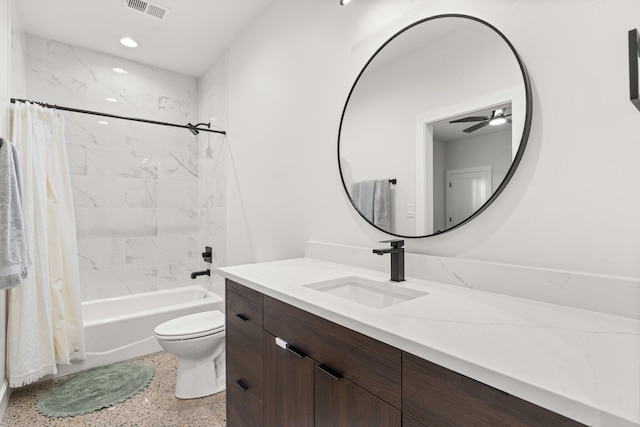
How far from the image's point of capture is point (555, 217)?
38.8 inches

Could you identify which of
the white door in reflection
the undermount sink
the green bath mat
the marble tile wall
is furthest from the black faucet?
the marble tile wall

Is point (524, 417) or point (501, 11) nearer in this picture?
point (524, 417)

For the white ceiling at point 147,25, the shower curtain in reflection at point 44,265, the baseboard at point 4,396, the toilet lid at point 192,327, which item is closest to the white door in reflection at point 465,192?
→ the toilet lid at point 192,327

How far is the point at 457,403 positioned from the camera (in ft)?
2.09

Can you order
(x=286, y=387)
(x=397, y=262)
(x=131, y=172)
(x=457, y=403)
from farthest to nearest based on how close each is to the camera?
(x=131, y=172) → (x=397, y=262) → (x=286, y=387) → (x=457, y=403)

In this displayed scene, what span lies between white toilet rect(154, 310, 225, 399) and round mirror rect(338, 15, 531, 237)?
127 cm

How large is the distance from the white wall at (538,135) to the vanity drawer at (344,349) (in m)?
0.60

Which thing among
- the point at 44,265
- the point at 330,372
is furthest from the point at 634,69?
the point at 44,265

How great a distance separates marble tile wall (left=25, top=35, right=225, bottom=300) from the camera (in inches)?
112

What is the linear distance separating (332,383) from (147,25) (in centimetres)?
291

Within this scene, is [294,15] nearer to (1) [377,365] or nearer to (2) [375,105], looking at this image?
(2) [375,105]

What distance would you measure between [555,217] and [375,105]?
2.93ft

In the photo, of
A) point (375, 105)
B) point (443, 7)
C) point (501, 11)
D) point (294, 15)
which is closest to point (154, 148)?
point (294, 15)

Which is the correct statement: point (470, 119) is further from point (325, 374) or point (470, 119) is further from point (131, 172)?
point (131, 172)
